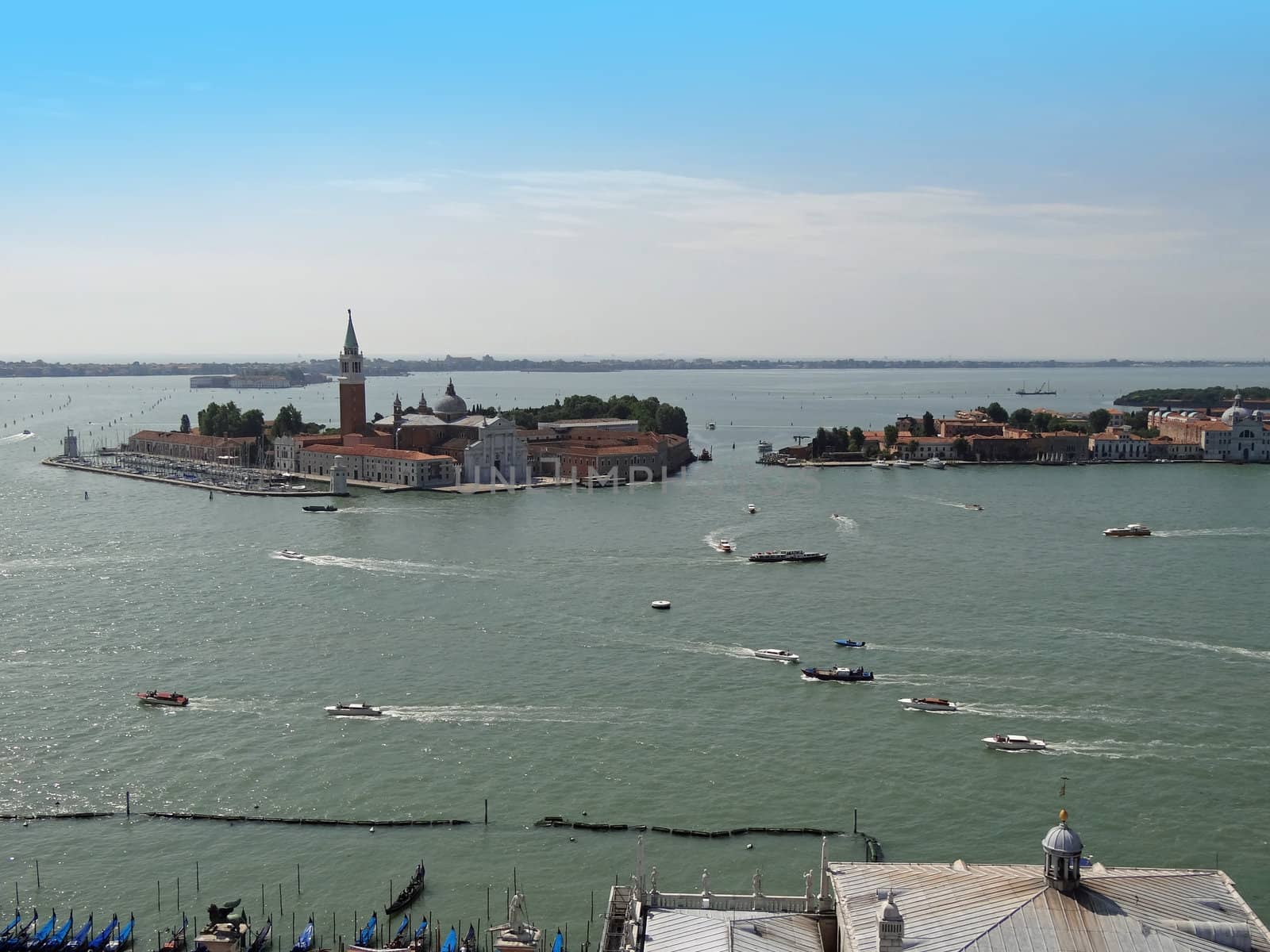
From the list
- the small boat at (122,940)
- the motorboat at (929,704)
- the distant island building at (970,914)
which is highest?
the distant island building at (970,914)

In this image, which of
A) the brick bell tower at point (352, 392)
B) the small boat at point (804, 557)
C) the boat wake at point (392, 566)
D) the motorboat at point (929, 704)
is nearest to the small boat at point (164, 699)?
the boat wake at point (392, 566)

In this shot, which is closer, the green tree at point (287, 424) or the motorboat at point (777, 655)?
the motorboat at point (777, 655)

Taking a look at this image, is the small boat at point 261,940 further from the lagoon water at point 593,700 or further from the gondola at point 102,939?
the gondola at point 102,939

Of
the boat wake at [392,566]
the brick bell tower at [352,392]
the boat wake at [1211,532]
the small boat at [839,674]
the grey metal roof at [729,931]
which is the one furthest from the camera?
the brick bell tower at [352,392]

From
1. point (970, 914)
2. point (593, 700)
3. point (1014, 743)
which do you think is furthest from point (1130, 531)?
point (970, 914)

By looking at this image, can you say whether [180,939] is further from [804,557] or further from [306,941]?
[804,557]

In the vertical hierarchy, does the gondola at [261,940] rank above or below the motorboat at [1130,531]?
below

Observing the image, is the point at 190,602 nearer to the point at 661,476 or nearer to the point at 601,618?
the point at 601,618
